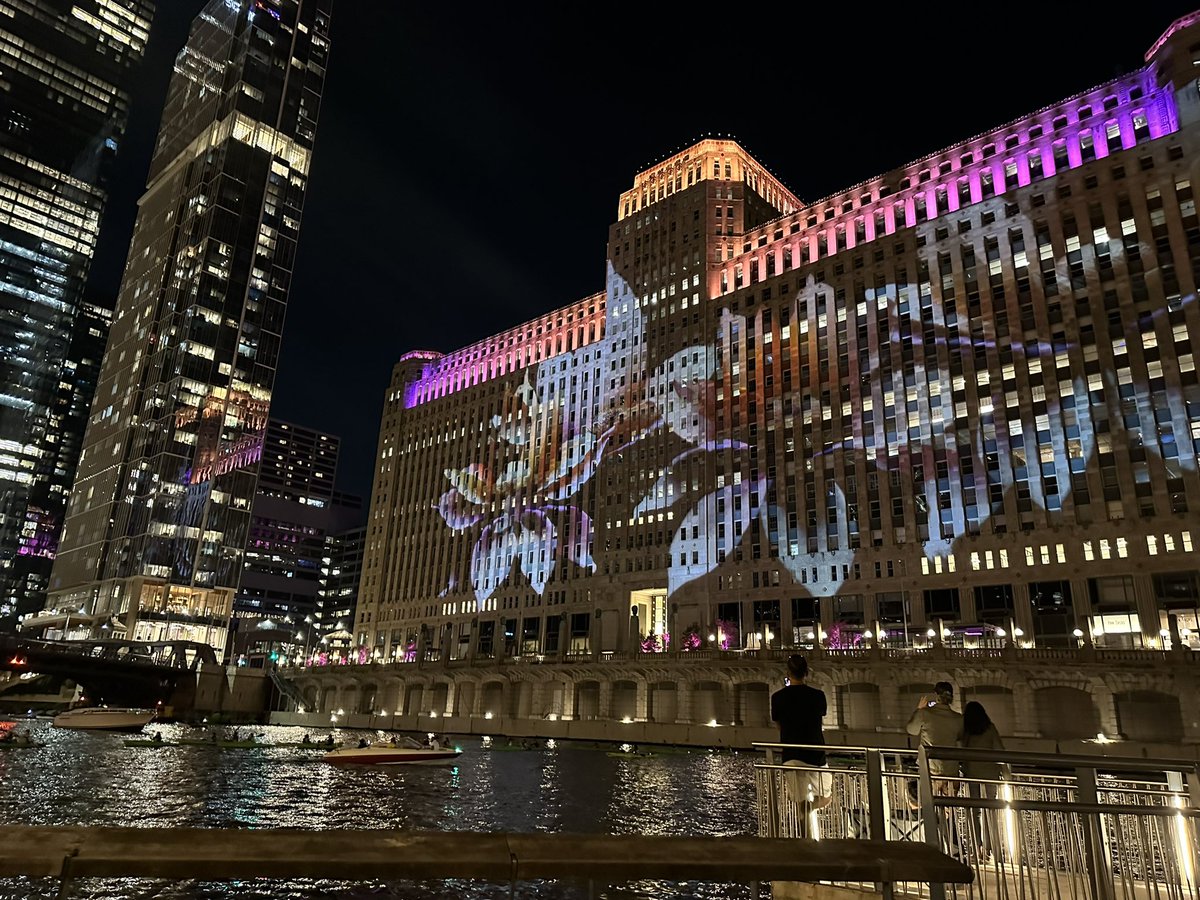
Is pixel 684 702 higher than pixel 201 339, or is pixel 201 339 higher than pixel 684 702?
pixel 201 339

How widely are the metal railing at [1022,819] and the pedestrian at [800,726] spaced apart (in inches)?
1.7


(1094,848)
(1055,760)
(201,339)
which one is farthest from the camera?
(201,339)

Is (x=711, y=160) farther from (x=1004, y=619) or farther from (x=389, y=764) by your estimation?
(x=389, y=764)

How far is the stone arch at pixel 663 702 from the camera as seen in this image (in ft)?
303

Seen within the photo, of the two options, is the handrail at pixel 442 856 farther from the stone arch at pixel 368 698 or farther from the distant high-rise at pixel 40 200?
the distant high-rise at pixel 40 200

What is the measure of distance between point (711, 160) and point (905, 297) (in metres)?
47.3

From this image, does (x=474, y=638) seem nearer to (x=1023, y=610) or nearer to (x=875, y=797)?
(x=1023, y=610)

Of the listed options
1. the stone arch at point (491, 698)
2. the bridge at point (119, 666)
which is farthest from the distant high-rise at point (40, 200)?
the stone arch at point (491, 698)

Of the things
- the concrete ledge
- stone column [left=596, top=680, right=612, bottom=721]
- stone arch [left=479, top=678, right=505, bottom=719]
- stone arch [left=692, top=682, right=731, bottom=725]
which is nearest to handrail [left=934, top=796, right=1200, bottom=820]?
the concrete ledge

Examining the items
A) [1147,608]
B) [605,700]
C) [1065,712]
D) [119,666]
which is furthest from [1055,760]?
[119,666]

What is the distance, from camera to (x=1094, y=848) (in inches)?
321

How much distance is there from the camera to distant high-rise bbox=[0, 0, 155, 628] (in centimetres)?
16238

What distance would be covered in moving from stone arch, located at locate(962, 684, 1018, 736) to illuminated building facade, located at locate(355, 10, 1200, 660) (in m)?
9.77

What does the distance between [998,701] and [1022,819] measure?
7228cm
